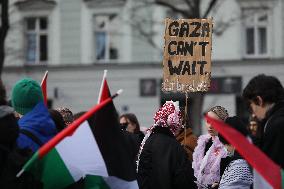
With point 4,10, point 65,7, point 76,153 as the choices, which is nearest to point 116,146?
point 76,153

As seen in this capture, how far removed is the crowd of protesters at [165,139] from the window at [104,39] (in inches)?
755

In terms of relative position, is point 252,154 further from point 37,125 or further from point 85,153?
Result: point 37,125

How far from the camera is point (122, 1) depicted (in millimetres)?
25109

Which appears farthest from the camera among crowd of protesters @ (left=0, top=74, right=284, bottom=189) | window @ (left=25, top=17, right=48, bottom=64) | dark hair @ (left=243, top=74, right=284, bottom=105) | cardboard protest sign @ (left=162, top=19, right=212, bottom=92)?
window @ (left=25, top=17, right=48, bottom=64)

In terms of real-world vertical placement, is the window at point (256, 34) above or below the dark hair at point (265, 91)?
above

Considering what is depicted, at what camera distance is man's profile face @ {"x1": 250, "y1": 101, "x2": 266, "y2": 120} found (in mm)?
4172

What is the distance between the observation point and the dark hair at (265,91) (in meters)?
4.16

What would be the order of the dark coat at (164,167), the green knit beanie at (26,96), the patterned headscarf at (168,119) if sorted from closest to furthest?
1. the green knit beanie at (26,96)
2. the dark coat at (164,167)
3. the patterned headscarf at (168,119)

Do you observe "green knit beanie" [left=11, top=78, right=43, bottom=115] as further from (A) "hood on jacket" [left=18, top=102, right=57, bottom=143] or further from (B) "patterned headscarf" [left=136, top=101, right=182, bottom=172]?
(B) "patterned headscarf" [left=136, top=101, right=182, bottom=172]

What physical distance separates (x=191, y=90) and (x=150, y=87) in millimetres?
17272

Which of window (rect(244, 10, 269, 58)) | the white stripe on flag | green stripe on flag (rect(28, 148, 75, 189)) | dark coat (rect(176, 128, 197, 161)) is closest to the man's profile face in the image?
the white stripe on flag

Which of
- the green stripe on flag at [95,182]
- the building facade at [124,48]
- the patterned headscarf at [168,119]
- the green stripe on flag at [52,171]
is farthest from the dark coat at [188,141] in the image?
the building facade at [124,48]

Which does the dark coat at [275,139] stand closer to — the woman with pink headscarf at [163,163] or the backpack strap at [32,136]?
the backpack strap at [32,136]

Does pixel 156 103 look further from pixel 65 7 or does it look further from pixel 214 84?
pixel 65 7
